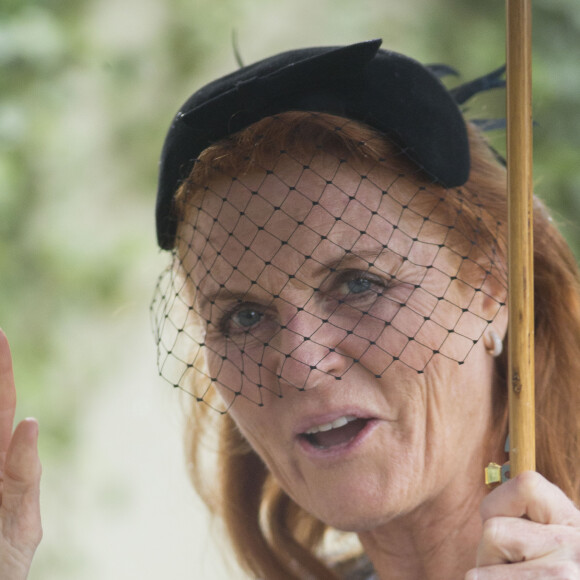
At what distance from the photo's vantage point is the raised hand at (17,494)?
143 centimetres

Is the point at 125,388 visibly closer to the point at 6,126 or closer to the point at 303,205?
the point at 6,126

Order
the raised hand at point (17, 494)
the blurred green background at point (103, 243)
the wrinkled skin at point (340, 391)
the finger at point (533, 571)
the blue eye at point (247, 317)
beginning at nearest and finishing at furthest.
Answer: the finger at point (533, 571), the raised hand at point (17, 494), the wrinkled skin at point (340, 391), the blue eye at point (247, 317), the blurred green background at point (103, 243)

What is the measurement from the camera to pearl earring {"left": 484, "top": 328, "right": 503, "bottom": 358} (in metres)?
1.63

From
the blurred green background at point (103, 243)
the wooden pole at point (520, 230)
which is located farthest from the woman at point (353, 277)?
the blurred green background at point (103, 243)

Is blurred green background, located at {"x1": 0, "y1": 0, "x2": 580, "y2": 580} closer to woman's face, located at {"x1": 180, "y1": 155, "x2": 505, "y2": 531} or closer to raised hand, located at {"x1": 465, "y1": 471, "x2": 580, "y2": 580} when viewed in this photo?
woman's face, located at {"x1": 180, "y1": 155, "x2": 505, "y2": 531}

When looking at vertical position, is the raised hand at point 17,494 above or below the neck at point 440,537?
above

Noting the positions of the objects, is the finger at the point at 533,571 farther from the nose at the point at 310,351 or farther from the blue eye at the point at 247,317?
the blue eye at the point at 247,317

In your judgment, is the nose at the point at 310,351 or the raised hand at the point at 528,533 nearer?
the raised hand at the point at 528,533

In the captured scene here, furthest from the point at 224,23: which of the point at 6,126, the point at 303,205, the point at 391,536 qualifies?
the point at 391,536

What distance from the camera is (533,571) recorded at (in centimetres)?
117

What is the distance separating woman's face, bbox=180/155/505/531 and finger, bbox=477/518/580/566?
35 centimetres

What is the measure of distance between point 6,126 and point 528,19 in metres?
2.63

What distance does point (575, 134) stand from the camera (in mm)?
2928

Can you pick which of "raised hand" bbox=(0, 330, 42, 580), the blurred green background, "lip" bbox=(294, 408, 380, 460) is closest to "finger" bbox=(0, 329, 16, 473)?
"raised hand" bbox=(0, 330, 42, 580)
